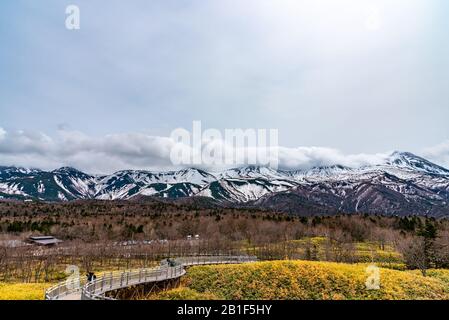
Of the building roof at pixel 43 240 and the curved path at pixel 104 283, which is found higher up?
the curved path at pixel 104 283

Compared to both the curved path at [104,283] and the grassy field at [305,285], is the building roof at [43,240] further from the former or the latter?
the grassy field at [305,285]

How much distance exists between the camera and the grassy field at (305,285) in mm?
41406

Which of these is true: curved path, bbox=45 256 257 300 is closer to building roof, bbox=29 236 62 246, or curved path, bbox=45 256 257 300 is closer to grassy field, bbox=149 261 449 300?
grassy field, bbox=149 261 449 300

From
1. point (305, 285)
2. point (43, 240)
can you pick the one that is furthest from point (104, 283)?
point (43, 240)

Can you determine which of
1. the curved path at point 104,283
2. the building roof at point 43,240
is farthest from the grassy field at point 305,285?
the building roof at point 43,240

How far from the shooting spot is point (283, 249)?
131875 millimetres

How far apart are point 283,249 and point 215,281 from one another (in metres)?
83.8

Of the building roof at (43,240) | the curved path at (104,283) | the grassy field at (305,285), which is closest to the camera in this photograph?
the curved path at (104,283)

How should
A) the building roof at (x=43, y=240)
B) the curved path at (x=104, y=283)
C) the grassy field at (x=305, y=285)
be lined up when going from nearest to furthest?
1. the curved path at (x=104, y=283)
2. the grassy field at (x=305, y=285)
3. the building roof at (x=43, y=240)

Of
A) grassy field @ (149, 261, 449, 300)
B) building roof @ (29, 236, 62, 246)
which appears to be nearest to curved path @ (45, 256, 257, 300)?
grassy field @ (149, 261, 449, 300)

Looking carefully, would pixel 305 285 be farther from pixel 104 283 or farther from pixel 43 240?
pixel 43 240

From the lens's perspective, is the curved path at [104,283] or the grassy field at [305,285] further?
the grassy field at [305,285]
